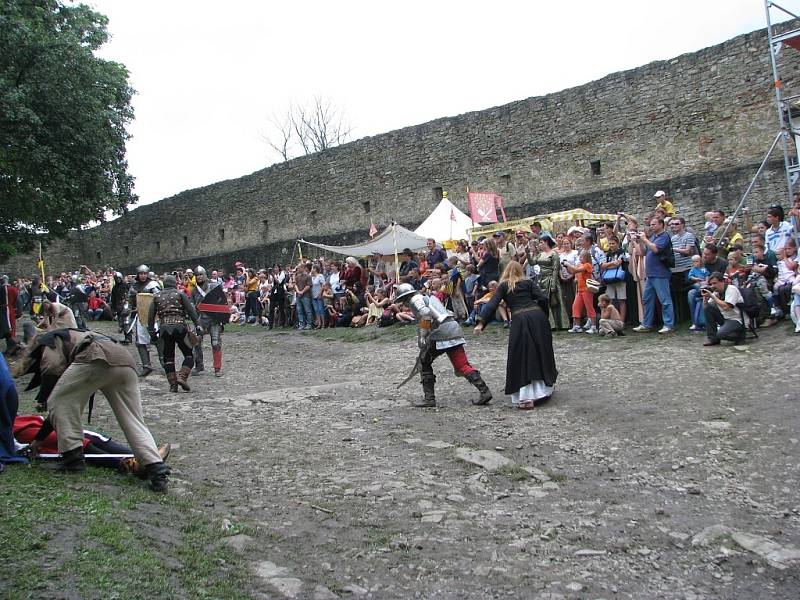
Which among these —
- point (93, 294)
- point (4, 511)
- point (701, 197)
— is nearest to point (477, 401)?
point (4, 511)

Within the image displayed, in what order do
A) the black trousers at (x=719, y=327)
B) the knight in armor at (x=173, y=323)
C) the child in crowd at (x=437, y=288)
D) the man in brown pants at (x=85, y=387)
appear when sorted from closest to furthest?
the man in brown pants at (x=85, y=387), the black trousers at (x=719, y=327), the knight in armor at (x=173, y=323), the child in crowd at (x=437, y=288)

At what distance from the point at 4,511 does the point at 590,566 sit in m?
3.72

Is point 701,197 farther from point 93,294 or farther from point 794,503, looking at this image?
point 93,294

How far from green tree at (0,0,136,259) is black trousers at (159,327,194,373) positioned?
22.9ft

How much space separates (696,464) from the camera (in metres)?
5.90

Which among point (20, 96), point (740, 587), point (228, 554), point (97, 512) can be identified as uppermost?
point (20, 96)

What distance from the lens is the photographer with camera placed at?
32.4 feet

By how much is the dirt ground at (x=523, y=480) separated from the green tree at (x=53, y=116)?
8437 millimetres

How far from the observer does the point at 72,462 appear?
569cm

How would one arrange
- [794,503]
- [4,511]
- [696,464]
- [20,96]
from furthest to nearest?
[20,96]
[696,464]
[794,503]
[4,511]

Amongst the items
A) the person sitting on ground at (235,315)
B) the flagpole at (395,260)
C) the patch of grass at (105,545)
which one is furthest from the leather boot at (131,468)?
the person sitting on ground at (235,315)

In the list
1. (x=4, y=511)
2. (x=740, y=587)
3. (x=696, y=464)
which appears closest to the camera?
(x=740, y=587)

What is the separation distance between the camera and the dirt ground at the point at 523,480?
14.0 feet

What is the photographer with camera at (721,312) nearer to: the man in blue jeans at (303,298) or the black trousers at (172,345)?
the black trousers at (172,345)
